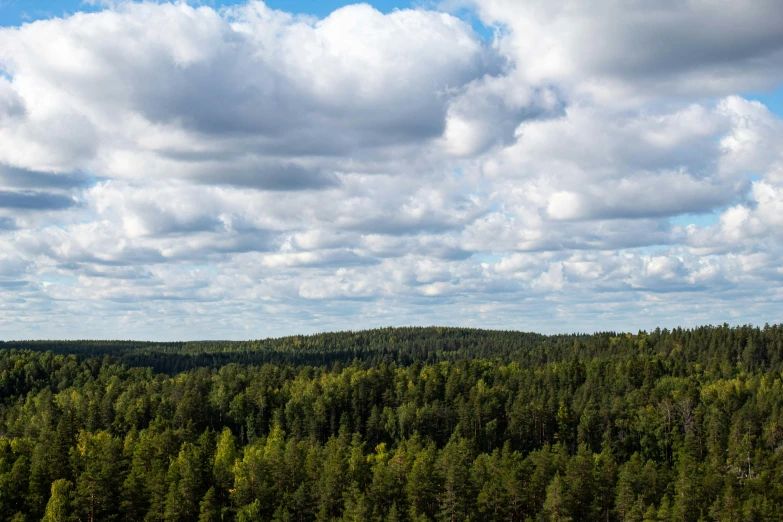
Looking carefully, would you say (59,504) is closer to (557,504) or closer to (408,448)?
(408,448)

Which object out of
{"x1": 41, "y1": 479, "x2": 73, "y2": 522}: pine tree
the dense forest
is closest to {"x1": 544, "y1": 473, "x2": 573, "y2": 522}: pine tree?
the dense forest

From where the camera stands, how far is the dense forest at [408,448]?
3521 inches

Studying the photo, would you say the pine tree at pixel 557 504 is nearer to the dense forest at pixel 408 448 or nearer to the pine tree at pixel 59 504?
the dense forest at pixel 408 448

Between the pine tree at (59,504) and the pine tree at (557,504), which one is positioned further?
the pine tree at (557,504)

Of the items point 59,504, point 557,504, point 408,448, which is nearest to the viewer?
point 59,504

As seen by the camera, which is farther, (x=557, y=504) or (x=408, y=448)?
(x=408, y=448)

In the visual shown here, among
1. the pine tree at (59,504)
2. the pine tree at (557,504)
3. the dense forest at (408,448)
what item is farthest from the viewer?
the dense forest at (408,448)

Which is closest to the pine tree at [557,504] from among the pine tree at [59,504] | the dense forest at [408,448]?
the dense forest at [408,448]

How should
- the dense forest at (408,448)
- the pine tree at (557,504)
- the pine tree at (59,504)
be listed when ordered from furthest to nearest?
the dense forest at (408,448) < the pine tree at (557,504) < the pine tree at (59,504)

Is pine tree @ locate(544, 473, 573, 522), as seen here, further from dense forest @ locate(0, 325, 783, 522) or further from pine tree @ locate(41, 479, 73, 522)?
pine tree @ locate(41, 479, 73, 522)

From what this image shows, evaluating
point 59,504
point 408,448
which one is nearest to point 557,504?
point 408,448

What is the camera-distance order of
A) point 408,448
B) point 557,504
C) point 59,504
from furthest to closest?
point 408,448, point 557,504, point 59,504

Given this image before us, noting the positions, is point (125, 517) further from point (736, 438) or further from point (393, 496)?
point (736, 438)

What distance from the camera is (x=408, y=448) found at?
118 metres
